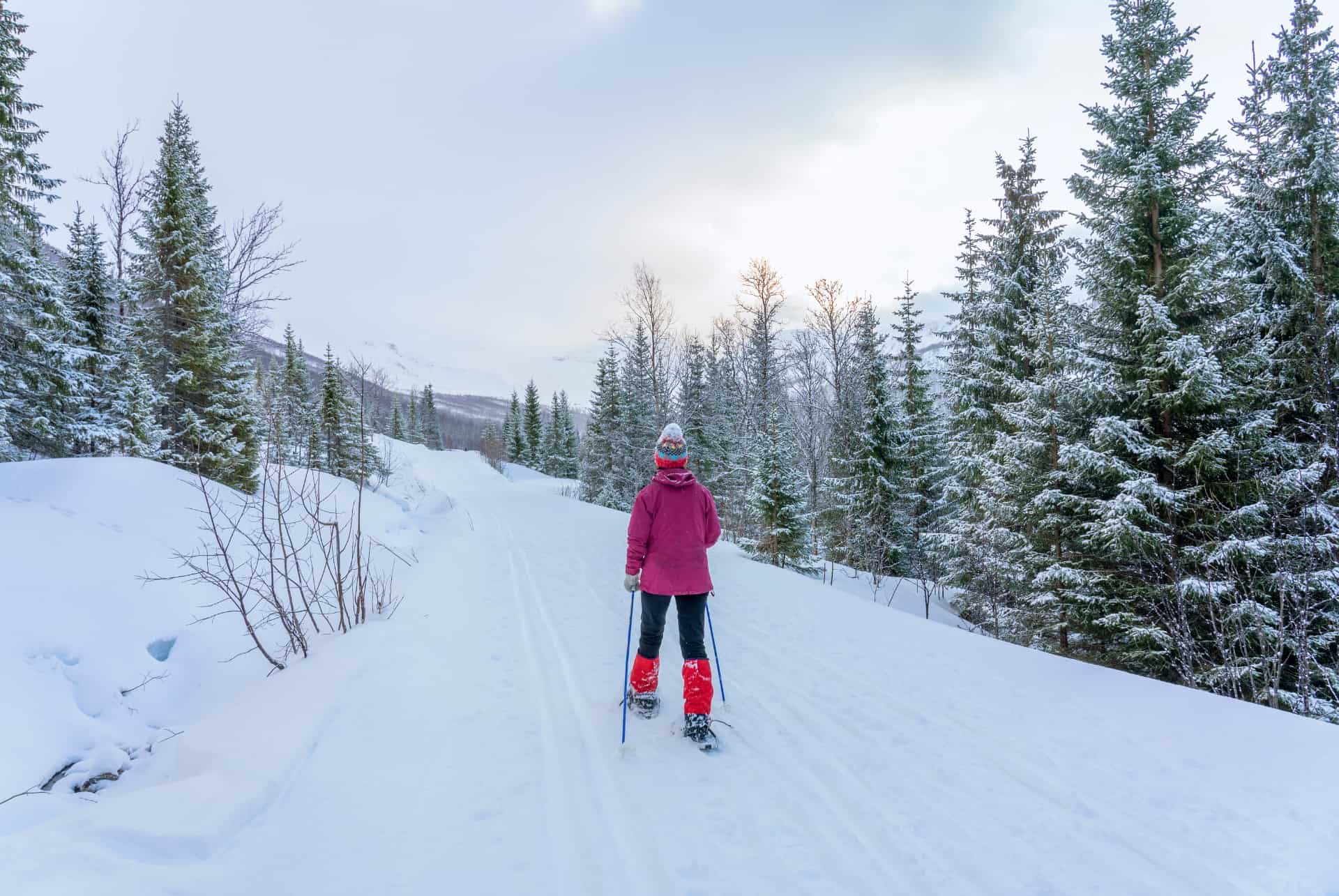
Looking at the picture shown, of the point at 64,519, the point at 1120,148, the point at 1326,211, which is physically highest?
the point at 1120,148

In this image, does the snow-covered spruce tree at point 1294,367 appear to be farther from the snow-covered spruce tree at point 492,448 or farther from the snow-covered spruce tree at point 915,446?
the snow-covered spruce tree at point 492,448

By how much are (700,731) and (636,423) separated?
936 inches

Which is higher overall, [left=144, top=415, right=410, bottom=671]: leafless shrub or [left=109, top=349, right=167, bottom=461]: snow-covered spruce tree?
[left=109, top=349, right=167, bottom=461]: snow-covered spruce tree

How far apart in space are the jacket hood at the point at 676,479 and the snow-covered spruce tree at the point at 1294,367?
18.0 feet

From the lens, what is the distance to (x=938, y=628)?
556cm

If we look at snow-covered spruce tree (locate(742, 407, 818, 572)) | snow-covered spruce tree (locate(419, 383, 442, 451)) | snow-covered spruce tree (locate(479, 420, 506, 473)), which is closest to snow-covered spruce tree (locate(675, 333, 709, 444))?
snow-covered spruce tree (locate(742, 407, 818, 572))

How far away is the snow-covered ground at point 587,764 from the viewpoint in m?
2.21

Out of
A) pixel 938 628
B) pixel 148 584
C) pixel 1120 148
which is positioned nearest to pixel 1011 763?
pixel 938 628

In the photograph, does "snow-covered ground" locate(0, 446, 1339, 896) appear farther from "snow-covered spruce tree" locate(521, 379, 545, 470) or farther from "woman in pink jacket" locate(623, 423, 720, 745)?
"snow-covered spruce tree" locate(521, 379, 545, 470)

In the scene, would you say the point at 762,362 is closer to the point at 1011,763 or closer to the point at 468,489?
the point at 468,489

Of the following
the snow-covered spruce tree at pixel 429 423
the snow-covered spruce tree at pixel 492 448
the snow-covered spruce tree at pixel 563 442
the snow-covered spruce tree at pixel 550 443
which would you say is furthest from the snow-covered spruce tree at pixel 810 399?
the snow-covered spruce tree at pixel 429 423

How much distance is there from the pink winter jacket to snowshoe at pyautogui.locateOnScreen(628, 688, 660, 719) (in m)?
0.74

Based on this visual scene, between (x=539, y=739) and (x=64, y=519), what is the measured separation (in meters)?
5.66

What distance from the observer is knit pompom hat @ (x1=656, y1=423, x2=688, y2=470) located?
12.2ft
